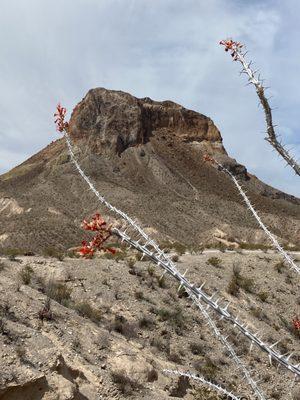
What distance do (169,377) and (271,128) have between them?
10.7m

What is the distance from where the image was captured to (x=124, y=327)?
50.5 feet

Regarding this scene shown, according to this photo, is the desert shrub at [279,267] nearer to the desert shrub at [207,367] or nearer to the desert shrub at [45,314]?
the desert shrub at [207,367]

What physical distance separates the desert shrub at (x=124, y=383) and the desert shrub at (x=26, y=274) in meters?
4.89

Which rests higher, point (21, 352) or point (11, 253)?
point (11, 253)

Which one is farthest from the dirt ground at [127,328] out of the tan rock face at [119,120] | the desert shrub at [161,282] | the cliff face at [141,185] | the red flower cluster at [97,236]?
the tan rock face at [119,120]

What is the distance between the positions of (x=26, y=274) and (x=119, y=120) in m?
72.1

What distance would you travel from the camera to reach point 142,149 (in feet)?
279

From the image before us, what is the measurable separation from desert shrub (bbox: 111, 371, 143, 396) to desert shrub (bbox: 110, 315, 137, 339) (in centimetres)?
279

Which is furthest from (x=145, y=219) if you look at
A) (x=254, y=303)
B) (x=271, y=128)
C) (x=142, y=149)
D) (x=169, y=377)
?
(x=271, y=128)

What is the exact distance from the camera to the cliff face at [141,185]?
5431cm

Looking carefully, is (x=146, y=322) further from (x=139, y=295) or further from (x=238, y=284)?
(x=238, y=284)

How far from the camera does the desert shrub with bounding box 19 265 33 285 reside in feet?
52.1

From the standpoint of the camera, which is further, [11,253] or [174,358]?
[11,253]

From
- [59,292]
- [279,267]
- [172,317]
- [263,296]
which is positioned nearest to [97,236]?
[59,292]
